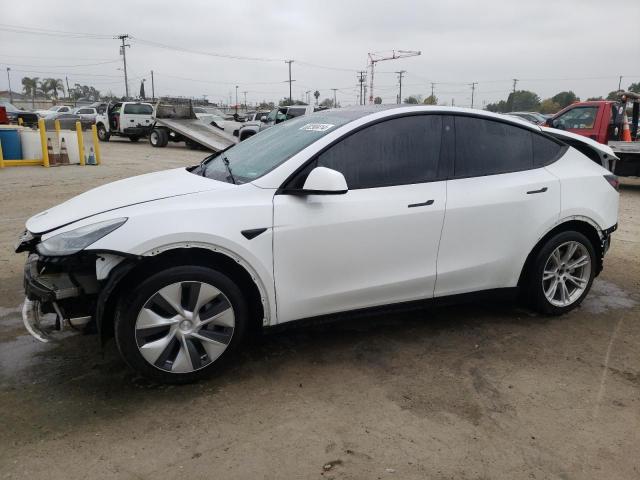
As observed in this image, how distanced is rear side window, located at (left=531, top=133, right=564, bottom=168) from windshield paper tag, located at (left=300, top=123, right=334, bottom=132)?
1.64 m

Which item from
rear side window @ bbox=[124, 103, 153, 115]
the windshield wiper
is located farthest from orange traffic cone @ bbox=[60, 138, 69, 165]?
the windshield wiper

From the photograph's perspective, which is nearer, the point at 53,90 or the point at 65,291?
the point at 65,291

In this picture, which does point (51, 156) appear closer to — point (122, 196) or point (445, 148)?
point (122, 196)

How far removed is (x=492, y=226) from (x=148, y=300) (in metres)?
2.34

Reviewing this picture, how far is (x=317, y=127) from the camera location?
352 centimetres

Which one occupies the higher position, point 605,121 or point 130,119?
point 130,119

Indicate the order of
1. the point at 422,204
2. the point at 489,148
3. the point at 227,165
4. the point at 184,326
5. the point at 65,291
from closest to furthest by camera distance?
the point at 65,291
the point at 184,326
the point at 422,204
the point at 227,165
the point at 489,148

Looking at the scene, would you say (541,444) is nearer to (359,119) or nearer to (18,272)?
(359,119)

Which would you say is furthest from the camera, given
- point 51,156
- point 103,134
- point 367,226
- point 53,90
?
point 53,90

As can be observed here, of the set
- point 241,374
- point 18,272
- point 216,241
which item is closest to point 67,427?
point 241,374

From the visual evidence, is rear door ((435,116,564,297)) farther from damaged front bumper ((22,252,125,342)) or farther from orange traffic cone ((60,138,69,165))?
orange traffic cone ((60,138,69,165))

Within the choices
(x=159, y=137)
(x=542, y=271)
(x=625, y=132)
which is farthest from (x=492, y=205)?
(x=159, y=137)

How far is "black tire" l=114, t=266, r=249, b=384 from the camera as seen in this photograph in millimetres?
2783

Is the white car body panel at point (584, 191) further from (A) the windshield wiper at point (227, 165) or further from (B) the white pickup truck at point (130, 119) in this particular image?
(B) the white pickup truck at point (130, 119)
